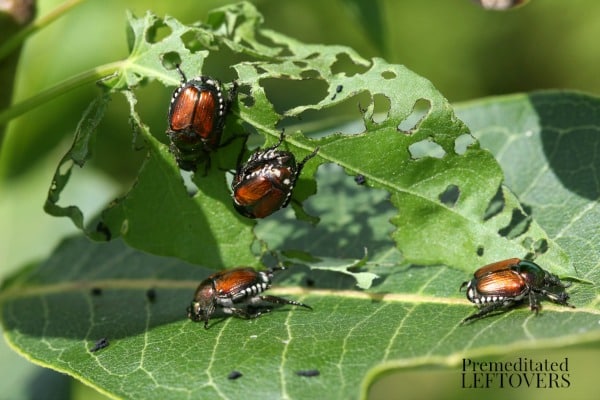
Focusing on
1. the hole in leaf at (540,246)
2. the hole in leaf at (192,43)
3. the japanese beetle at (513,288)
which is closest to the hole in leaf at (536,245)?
the hole in leaf at (540,246)

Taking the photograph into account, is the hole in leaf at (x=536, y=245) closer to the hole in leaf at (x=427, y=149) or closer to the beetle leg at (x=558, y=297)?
the beetle leg at (x=558, y=297)

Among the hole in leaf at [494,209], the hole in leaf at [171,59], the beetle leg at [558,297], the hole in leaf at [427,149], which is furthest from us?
the hole in leaf at [427,149]

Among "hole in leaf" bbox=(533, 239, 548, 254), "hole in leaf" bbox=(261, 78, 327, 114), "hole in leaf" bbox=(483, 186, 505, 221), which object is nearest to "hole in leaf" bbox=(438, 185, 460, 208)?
"hole in leaf" bbox=(483, 186, 505, 221)

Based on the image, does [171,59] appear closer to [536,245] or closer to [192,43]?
[192,43]

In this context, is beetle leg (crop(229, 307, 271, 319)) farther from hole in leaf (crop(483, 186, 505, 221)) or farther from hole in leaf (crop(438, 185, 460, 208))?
hole in leaf (crop(483, 186, 505, 221))

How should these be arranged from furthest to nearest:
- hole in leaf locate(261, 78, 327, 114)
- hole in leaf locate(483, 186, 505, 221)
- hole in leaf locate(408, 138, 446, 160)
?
hole in leaf locate(261, 78, 327, 114) → hole in leaf locate(408, 138, 446, 160) → hole in leaf locate(483, 186, 505, 221)

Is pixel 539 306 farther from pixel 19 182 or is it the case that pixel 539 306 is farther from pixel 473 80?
pixel 473 80
